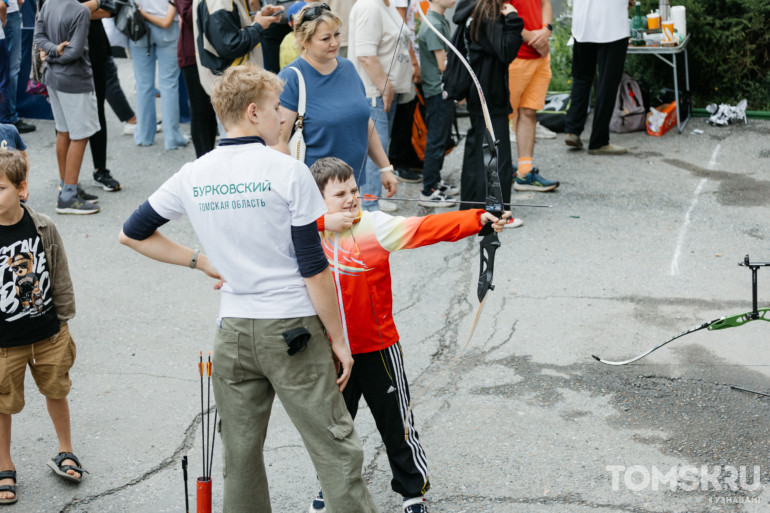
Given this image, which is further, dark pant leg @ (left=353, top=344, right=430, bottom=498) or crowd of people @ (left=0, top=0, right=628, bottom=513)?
dark pant leg @ (left=353, top=344, right=430, bottom=498)

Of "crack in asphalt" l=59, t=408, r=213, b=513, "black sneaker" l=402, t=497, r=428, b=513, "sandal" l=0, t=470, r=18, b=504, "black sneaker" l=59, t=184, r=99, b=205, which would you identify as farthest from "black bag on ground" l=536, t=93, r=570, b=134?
"sandal" l=0, t=470, r=18, b=504

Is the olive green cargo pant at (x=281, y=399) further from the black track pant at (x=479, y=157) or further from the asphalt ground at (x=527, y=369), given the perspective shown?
the black track pant at (x=479, y=157)

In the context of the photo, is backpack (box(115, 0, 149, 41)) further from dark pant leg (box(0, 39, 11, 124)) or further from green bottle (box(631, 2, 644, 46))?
green bottle (box(631, 2, 644, 46))

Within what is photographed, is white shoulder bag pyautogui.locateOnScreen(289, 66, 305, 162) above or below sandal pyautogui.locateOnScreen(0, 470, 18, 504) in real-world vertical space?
above

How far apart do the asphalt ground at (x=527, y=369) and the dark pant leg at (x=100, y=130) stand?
523mm

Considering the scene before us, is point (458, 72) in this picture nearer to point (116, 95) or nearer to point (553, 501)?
point (553, 501)

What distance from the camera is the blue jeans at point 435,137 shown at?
7531 mm

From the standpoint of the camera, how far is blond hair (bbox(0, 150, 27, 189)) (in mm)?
3807

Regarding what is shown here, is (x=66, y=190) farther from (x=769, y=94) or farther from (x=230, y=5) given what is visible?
(x=769, y=94)

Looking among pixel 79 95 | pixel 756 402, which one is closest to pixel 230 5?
pixel 79 95

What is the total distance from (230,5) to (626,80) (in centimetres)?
454

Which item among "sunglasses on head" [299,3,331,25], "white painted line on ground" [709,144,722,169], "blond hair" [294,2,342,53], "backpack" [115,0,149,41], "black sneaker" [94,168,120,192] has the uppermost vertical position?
"sunglasses on head" [299,3,331,25]

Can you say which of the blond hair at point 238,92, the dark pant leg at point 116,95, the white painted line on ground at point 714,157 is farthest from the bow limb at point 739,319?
the dark pant leg at point 116,95

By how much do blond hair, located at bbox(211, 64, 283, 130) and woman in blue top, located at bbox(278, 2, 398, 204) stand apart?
180 centimetres
